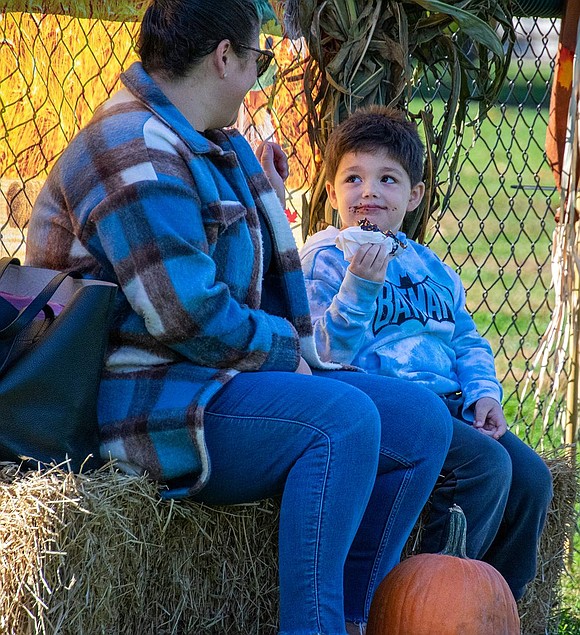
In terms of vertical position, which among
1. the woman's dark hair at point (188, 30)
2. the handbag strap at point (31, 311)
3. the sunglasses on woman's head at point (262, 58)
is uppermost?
the woman's dark hair at point (188, 30)

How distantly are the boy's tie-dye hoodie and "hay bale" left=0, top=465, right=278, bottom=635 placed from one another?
0.54m

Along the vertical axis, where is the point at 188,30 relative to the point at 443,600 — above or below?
above

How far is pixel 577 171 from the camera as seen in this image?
13.1 ft

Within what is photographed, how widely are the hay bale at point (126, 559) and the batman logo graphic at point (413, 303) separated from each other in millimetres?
593

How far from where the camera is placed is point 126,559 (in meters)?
2.36

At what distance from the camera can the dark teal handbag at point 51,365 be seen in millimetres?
2150

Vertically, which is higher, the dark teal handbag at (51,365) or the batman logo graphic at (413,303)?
the dark teal handbag at (51,365)

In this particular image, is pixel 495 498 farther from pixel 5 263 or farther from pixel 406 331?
pixel 5 263

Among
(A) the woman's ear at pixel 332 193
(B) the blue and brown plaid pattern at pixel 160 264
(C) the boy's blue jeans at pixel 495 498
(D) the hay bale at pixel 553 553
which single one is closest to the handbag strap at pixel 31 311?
(B) the blue and brown plaid pattern at pixel 160 264

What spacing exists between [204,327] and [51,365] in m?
0.34

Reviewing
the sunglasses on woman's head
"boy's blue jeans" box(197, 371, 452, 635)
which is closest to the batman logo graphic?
"boy's blue jeans" box(197, 371, 452, 635)

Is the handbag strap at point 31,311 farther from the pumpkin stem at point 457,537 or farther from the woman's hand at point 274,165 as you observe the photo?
the pumpkin stem at point 457,537

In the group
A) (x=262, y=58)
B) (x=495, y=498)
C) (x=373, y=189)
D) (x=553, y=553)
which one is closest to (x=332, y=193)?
(x=373, y=189)

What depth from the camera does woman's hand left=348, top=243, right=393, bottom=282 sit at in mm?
2746
